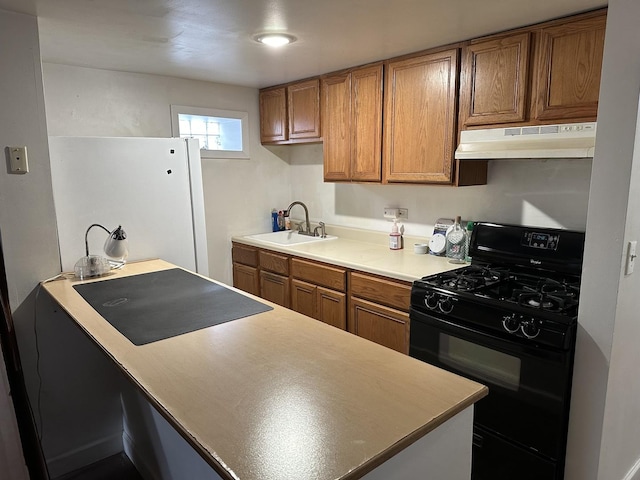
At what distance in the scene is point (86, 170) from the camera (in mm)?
2230

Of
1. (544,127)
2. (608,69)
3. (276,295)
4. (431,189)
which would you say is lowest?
(276,295)

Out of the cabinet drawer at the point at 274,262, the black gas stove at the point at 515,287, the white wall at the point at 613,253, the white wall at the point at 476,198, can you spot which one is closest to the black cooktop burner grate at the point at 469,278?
the black gas stove at the point at 515,287

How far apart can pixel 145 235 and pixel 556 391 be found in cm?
219

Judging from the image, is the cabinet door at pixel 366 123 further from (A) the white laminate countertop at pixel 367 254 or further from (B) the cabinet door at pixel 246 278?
(B) the cabinet door at pixel 246 278

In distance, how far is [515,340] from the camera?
5.89 ft

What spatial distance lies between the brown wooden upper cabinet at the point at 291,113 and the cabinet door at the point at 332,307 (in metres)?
1.20

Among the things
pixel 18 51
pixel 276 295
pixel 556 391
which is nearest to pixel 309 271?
pixel 276 295

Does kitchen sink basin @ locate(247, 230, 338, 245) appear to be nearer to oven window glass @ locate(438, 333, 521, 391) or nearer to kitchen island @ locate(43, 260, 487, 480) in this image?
oven window glass @ locate(438, 333, 521, 391)

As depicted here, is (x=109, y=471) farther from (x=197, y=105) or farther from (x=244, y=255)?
(x=197, y=105)

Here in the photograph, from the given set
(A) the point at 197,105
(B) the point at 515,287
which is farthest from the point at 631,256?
(A) the point at 197,105

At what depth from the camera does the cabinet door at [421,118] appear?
2.43m

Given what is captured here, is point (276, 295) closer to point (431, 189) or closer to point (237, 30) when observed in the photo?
point (431, 189)

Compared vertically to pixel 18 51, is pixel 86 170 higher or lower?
lower

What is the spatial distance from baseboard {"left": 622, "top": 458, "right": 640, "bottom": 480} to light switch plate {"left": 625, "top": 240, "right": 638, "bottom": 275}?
103cm
